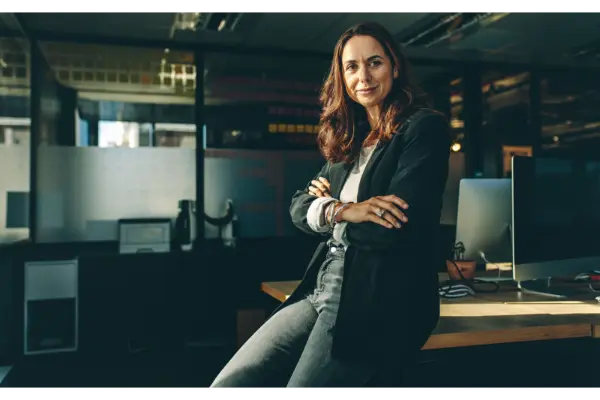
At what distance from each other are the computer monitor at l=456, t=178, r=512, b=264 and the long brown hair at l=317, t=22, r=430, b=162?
40.8 inches

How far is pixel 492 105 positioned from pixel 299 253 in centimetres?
278

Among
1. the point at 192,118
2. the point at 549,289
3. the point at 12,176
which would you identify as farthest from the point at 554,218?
the point at 12,176

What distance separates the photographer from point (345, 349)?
117 centimetres

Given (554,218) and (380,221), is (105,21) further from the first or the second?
(380,221)

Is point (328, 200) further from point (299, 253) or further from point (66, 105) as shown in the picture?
point (66, 105)

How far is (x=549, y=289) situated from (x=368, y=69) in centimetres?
135

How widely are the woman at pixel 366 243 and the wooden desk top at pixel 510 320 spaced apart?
0.26m

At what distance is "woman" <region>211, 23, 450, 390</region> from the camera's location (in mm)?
1162

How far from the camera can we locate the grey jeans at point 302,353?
1169 mm

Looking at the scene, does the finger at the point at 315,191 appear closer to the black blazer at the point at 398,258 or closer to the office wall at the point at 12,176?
the black blazer at the point at 398,258

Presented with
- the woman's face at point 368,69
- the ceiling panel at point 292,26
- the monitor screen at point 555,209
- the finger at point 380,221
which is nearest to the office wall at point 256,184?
the ceiling panel at point 292,26

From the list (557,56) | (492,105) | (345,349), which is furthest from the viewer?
(492,105)

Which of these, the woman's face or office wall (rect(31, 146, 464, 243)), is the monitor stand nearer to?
the woman's face
